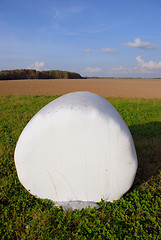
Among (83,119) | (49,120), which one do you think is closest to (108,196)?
(83,119)

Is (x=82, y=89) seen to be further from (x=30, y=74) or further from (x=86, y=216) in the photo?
(x=30, y=74)

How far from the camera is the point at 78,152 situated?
9.21ft

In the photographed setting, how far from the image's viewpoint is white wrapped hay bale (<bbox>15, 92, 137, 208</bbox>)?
2.75 m

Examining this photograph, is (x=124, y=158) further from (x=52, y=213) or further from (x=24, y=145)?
(x=24, y=145)

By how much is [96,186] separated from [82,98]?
1488 millimetres

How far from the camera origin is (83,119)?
8.97 feet

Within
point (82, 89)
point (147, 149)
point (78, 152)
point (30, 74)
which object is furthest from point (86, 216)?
point (30, 74)

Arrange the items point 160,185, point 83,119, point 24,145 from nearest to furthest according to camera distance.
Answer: point 83,119
point 24,145
point 160,185

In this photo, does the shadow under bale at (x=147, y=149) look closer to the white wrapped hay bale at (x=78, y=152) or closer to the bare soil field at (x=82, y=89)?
the white wrapped hay bale at (x=78, y=152)

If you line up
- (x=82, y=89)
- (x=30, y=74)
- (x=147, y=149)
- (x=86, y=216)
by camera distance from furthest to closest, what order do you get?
(x=30, y=74) → (x=82, y=89) → (x=147, y=149) → (x=86, y=216)

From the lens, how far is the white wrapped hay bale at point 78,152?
2.75m

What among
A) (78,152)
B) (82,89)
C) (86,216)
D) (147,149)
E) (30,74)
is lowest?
(86,216)

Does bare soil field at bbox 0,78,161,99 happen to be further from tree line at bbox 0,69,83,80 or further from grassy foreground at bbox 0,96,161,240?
tree line at bbox 0,69,83,80

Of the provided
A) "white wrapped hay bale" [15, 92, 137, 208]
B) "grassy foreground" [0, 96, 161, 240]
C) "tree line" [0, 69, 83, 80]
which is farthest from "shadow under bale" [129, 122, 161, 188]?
"tree line" [0, 69, 83, 80]
